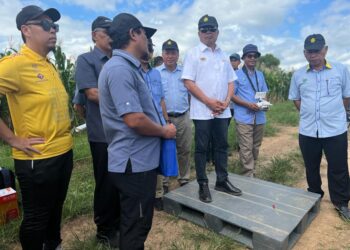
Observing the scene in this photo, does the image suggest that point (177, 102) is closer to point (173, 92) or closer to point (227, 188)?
point (173, 92)

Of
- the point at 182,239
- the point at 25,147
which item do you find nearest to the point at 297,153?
the point at 182,239

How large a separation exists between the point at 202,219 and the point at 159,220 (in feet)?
1.70

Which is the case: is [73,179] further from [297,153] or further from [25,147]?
[297,153]

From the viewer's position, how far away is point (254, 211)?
3.13 m

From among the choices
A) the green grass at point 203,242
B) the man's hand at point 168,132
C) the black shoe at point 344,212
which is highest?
the man's hand at point 168,132

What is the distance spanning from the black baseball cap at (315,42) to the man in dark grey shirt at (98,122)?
7.42ft

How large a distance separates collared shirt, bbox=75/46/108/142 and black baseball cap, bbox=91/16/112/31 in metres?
0.22

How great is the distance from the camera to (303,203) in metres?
3.32

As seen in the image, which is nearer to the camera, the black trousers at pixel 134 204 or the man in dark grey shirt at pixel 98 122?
the black trousers at pixel 134 204

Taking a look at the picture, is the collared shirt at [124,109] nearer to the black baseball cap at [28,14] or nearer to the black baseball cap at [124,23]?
the black baseball cap at [124,23]

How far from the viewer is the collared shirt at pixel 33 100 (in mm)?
2002

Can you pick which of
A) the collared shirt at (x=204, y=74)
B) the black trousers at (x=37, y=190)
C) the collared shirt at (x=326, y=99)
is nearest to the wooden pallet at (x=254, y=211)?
the collared shirt at (x=326, y=99)

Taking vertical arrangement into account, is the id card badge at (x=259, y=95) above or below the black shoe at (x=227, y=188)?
above

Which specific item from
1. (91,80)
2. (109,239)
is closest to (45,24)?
(91,80)
